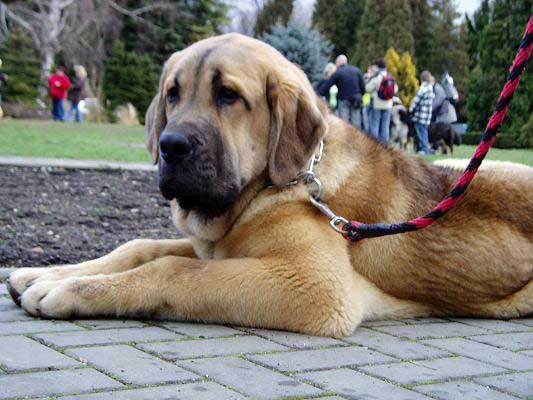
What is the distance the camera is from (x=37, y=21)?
47406 millimetres

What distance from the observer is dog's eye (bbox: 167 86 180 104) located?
171 inches

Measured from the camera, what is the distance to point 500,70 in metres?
36.8

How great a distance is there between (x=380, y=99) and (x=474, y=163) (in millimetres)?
19427

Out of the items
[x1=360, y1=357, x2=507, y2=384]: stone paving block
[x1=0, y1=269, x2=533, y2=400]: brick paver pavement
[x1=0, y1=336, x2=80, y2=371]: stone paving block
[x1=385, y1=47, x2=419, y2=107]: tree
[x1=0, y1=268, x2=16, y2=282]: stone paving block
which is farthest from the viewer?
[x1=385, y1=47, x2=419, y2=107]: tree

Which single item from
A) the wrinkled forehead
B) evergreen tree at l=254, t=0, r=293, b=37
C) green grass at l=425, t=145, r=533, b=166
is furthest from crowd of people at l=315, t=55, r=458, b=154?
evergreen tree at l=254, t=0, r=293, b=37

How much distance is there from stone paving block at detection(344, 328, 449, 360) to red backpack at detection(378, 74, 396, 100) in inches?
738

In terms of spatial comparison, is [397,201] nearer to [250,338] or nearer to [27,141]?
[250,338]

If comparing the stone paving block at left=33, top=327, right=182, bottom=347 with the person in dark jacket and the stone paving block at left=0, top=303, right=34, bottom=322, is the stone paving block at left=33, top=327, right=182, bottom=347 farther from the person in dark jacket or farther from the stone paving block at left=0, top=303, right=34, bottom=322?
the person in dark jacket

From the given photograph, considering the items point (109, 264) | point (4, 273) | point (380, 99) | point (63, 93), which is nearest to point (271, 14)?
point (63, 93)

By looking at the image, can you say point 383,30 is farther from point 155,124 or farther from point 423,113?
point 155,124

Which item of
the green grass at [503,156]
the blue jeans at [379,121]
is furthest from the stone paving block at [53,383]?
the blue jeans at [379,121]

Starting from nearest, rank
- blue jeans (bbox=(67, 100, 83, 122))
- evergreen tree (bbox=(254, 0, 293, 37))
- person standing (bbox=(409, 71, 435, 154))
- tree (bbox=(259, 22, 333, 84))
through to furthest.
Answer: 1. person standing (bbox=(409, 71, 435, 154))
2. tree (bbox=(259, 22, 333, 84))
3. blue jeans (bbox=(67, 100, 83, 122))
4. evergreen tree (bbox=(254, 0, 293, 37))

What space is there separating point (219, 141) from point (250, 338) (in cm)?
90

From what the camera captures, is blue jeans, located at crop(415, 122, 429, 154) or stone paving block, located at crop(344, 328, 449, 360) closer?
stone paving block, located at crop(344, 328, 449, 360)
